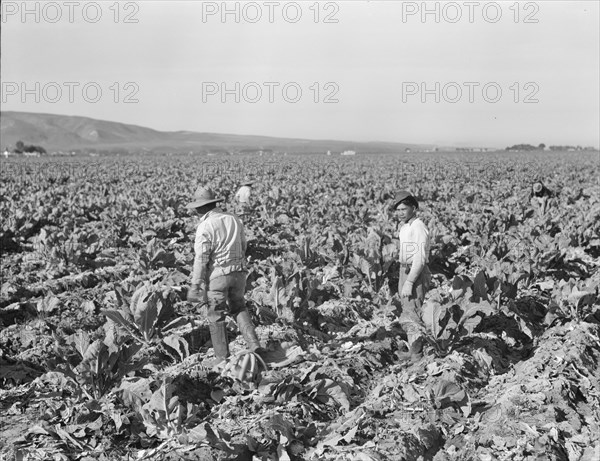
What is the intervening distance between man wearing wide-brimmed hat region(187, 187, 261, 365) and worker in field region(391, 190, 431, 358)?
144 centimetres

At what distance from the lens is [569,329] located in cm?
597

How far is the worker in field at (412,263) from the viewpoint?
5215 millimetres

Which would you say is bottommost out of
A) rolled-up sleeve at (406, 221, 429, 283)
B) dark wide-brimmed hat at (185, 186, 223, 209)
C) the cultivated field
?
the cultivated field

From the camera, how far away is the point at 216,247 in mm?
4977

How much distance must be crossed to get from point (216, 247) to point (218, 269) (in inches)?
8.0

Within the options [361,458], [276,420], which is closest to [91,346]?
[276,420]

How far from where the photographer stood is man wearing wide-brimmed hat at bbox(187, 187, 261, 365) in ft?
16.2

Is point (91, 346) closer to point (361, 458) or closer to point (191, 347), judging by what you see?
point (191, 347)

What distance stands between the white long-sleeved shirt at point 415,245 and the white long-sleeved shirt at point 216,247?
1.52 m

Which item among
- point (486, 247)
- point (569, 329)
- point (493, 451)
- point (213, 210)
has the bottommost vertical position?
point (493, 451)

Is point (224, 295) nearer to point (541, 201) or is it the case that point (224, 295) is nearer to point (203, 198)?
point (203, 198)

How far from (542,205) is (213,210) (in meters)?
11.0

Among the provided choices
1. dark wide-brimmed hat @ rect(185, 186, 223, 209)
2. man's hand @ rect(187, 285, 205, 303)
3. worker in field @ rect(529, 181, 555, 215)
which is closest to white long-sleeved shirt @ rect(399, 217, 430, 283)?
dark wide-brimmed hat @ rect(185, 186, 223, 209)

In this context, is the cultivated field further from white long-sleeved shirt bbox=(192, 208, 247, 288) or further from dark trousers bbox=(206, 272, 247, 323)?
white long-sleeved shirt bbox=(192, 208, 247, 288)
